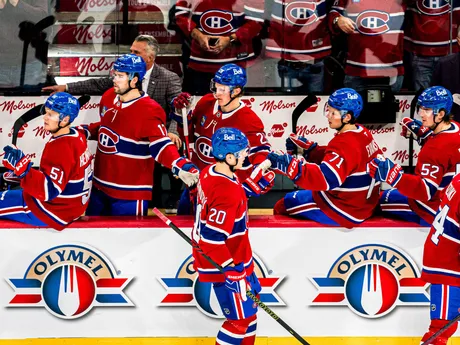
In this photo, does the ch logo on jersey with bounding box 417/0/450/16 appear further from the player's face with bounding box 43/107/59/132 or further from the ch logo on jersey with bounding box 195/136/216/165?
the player's face with bounding box 43/107/59/132

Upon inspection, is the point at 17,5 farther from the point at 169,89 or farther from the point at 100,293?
the point at 100,293

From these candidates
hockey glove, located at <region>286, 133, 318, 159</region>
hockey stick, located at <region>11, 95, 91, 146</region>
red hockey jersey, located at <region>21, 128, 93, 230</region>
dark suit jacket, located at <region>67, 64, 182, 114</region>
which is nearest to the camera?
red hockey jersey, located at <region>21, 128, 93, 230</region>

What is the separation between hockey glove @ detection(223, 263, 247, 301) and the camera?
441cm

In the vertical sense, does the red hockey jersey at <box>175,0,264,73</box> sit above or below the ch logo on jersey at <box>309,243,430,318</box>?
above

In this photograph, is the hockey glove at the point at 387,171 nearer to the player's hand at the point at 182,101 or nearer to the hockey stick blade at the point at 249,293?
Answer: the hockey stick blade at the point at 249,293

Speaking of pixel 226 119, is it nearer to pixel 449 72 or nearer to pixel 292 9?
pixel 292 9

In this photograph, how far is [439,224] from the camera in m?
4.57

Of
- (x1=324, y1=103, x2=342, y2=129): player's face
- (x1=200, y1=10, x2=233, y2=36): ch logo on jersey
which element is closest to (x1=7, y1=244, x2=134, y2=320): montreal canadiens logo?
(x1=324, y1=103, x2=342, y2=129): player's face

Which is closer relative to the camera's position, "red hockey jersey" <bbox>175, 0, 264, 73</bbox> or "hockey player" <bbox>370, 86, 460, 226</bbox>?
"hockey player" <bbox>370, 86, 460, 226</bbox>

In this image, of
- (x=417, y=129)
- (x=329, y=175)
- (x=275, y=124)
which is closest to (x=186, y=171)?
(x=329, y=175)

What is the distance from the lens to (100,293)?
499 cm

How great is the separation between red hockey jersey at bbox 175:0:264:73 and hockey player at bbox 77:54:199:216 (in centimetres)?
153

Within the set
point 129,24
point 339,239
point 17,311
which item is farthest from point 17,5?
point 339,239

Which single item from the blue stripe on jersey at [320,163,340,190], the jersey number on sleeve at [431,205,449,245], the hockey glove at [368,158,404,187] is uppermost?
the hockey glove at [368,158,404,187]
